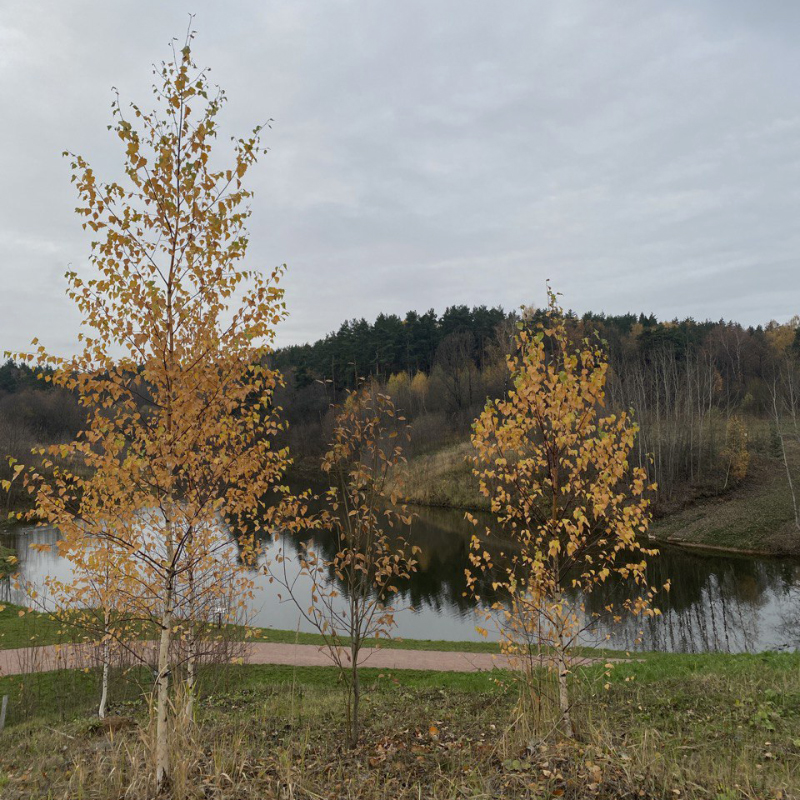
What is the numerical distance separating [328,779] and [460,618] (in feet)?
48.7

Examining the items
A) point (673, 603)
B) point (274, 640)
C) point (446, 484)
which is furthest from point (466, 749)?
point (446, 484)

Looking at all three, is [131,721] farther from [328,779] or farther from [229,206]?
[229,206]

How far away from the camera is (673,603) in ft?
64.6

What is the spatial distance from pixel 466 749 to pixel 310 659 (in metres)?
9.36

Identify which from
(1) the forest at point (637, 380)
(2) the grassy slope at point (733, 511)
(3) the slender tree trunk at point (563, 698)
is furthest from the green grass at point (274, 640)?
(1) the forest at point (637, 380)

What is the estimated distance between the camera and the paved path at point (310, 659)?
12.4 meters

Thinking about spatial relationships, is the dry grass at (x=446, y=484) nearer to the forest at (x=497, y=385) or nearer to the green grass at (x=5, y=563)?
the forest at (x=497, y=385)

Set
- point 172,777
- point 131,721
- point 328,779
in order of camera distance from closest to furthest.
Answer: point 172,777, point 328,779, point 131,721

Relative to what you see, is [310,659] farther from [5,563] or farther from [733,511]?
[733,511]

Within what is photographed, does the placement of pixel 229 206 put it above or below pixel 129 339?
above

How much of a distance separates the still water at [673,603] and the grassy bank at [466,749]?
4494mm

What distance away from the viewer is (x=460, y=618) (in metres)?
19.0

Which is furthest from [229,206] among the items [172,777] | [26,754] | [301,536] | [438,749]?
[301,536]

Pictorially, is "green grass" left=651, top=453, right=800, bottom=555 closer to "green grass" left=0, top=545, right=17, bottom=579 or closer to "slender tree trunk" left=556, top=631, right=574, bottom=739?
"slender tree trunk" left=556, top=631, right=574, bottom=739
